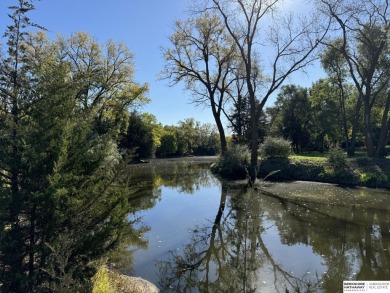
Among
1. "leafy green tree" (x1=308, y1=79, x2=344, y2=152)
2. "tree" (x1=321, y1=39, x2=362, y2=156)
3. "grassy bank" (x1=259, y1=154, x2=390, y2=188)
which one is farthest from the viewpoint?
"leafy green tree" (x1=308, y1=79, x2=344, y2=152)

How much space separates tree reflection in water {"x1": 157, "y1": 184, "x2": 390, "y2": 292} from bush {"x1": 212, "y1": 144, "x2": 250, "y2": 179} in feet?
30.9

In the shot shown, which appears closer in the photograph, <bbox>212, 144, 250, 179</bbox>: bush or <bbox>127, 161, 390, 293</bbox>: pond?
<bbox>127, 161, 390, 293</bbox>: pond

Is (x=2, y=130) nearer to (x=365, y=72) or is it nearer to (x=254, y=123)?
(x=254, y=123)

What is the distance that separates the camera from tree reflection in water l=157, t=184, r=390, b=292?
552cm

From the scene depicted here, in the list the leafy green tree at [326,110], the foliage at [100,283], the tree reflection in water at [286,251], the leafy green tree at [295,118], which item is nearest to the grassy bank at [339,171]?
the tree reflection in water at [286,251]

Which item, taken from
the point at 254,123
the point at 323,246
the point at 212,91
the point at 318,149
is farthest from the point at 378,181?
the point at 318,149

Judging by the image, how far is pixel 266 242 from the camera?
8234 millimetres

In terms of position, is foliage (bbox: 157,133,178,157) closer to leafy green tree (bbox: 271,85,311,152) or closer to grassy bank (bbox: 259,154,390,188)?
leafy green tree (bbox: 271,85,311,152)

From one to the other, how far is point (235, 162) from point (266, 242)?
13.3 metres

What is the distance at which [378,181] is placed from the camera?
53.8ft

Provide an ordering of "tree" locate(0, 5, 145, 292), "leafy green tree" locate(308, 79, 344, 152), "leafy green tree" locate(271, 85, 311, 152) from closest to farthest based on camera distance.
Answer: "tree" locate(0, 5, 145, 292)
"leafy green tree" locate(308, 79, 344, 152)
"leafy green tree" locate(271, 85, 311, 152)

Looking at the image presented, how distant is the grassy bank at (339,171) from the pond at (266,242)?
198cm

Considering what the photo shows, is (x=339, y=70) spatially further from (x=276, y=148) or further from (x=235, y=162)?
(x=235, y=162)

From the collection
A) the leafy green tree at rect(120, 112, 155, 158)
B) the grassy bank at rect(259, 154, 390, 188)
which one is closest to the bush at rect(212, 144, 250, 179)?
the grassy bank at rect(259, 154, 390, 188)
